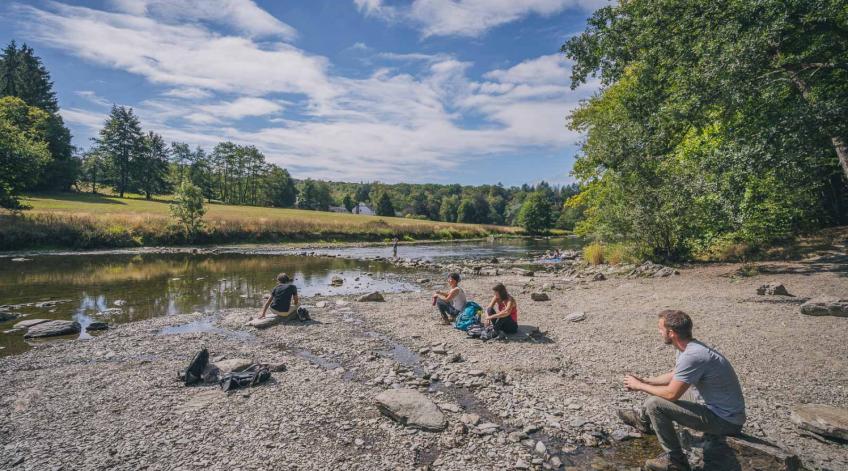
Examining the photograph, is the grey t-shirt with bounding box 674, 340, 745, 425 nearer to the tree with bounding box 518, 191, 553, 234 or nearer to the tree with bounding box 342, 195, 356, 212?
the tree with bounding box 518, 191, 553, 234

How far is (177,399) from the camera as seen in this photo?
8.41 metres

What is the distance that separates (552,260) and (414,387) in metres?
35.3

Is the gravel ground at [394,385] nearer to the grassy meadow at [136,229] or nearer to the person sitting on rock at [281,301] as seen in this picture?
the person sitting on rock at [281,301]

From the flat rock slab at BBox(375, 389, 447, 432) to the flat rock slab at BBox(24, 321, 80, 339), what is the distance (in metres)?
12.8

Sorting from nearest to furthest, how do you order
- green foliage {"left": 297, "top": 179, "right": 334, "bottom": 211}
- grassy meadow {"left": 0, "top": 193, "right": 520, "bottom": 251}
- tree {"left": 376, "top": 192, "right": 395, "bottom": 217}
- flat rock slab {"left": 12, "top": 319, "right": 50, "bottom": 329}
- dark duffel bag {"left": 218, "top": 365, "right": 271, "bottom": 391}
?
dark duffel bag {"left": 218, "top": 365, "right": 271, "bottom": 391}, flat rock slab {"left": 12, "top": 319, "right": 50, "bottom": 329}, grassy meadow {"left": 0, "top": 193, "right": 520, "bottom": 251}, tree {"left": 376, "top": 192, "right": 395, "bottom": 217}, green foliage {"left": 297, "top": 179, "right": 334, "bottom": 211}

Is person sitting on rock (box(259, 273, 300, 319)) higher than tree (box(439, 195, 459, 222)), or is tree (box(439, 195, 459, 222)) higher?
tree (box(439, 195, 459, 222))

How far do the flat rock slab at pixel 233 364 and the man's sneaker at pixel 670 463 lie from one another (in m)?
8.96

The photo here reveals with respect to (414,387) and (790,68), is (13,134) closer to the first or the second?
(414,387)

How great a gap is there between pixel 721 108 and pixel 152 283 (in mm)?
31403

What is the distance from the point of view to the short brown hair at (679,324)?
5.62 metres

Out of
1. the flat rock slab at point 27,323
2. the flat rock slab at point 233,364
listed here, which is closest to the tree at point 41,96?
the flat rock slab at point 27,323

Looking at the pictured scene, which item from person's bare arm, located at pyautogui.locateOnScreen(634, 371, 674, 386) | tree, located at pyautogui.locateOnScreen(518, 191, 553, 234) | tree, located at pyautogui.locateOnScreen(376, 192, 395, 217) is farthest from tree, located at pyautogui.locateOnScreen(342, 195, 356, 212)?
person's bare arm, located at pyautogui.locateOnScreen(634, 371, 674, 386)

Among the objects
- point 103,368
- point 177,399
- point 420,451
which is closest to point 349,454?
point 420,451

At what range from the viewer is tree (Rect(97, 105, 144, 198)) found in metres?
93.1
